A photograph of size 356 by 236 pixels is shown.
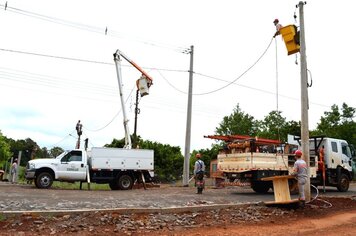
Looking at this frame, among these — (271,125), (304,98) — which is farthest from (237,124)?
(304,98)

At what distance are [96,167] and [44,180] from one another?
2573 millimetres

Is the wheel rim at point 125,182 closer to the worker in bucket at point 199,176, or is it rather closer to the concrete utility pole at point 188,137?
the concrete utility pole at point 188,137

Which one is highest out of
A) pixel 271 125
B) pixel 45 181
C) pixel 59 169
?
pixel 271 125

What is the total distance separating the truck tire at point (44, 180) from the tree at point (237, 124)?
1549 inches

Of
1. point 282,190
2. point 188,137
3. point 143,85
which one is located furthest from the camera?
point 188,137

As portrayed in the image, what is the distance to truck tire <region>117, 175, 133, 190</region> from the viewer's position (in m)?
19.6

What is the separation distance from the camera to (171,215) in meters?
10.1

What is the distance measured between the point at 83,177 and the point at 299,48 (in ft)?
39.7

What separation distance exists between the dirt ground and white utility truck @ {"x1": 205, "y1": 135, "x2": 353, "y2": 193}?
12.6 feet

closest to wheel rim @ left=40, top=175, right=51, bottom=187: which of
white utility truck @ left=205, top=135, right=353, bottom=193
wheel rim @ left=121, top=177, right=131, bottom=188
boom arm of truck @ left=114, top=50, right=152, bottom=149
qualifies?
wheel rim @ left=121, top=177, right=131, bottom=188

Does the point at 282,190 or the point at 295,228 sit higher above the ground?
the point at 282,190

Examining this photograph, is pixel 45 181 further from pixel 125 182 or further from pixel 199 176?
pixel 199 176

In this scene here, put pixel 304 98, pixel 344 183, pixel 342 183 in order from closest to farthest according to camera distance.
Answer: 1. pixel 304 98
2. pixel 342 183
3. pixel 344 183

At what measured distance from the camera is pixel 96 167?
62.7 feet
